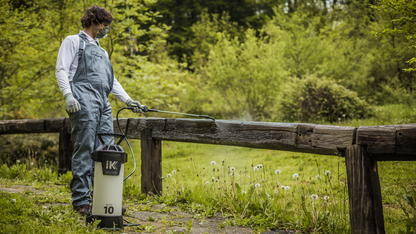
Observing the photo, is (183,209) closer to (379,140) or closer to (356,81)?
(379,140)

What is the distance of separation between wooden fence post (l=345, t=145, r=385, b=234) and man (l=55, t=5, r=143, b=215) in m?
2.28

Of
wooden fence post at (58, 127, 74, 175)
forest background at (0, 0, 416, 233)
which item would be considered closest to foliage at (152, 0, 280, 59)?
forest background at (0, 0, 416, 233)

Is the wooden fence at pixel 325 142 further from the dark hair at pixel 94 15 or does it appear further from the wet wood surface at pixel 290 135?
the dark hair at pixel 94 15

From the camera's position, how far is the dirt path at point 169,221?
2.61 meters

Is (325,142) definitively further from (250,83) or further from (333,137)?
(250,83)

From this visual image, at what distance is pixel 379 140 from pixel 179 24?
1084 inches

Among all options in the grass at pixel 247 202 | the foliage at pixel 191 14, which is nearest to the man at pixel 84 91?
the grass at pixel 247 202

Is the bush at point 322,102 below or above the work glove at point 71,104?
above

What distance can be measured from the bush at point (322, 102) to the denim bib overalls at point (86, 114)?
8.29 meters

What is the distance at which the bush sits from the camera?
9.91 m

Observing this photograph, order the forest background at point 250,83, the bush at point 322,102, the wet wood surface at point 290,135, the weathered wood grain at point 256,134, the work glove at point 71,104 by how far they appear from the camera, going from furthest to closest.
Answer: the bush at point 322,102, the forest background at point 250,83, the work glove at point 71,104, the weathered wood grain at point 256,134, the wet wood surface at point 290,135

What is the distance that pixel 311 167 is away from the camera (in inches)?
244

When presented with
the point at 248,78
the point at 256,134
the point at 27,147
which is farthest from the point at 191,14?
the point at 256,134

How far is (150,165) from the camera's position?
12.1 ft
